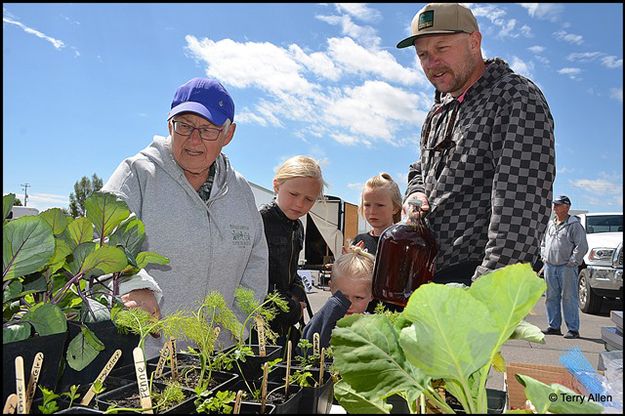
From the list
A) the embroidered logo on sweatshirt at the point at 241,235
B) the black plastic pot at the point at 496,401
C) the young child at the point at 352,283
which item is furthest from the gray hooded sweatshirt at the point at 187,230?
the black plastic pot at the point at 496,401

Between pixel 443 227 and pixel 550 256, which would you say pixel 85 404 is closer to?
pixel 443 227

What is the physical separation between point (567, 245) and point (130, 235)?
279 inches

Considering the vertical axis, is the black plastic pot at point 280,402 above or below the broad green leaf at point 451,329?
below

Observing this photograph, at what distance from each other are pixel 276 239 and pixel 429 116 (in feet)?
3.58

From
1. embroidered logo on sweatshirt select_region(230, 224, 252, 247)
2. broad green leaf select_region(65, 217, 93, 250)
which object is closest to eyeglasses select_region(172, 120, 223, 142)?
embroidered logo on sweatshirt select_region(230, 224, 252, 247)

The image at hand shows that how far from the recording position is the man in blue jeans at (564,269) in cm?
686

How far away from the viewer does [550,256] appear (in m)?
7.21

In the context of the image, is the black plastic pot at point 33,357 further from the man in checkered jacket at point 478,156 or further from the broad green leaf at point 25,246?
the man in checkered jacket at point 478,156

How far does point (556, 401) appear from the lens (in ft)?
2.63

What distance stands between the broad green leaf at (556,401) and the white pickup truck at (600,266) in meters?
7.55

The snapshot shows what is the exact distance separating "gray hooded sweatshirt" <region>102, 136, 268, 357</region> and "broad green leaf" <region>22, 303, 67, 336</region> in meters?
0.96

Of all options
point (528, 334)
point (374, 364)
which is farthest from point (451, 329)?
point (528, 334)

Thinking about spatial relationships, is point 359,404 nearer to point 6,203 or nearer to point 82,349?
point 82,349

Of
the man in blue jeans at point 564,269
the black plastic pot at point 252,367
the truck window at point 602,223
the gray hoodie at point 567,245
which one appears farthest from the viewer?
the truck window at point 602,223
